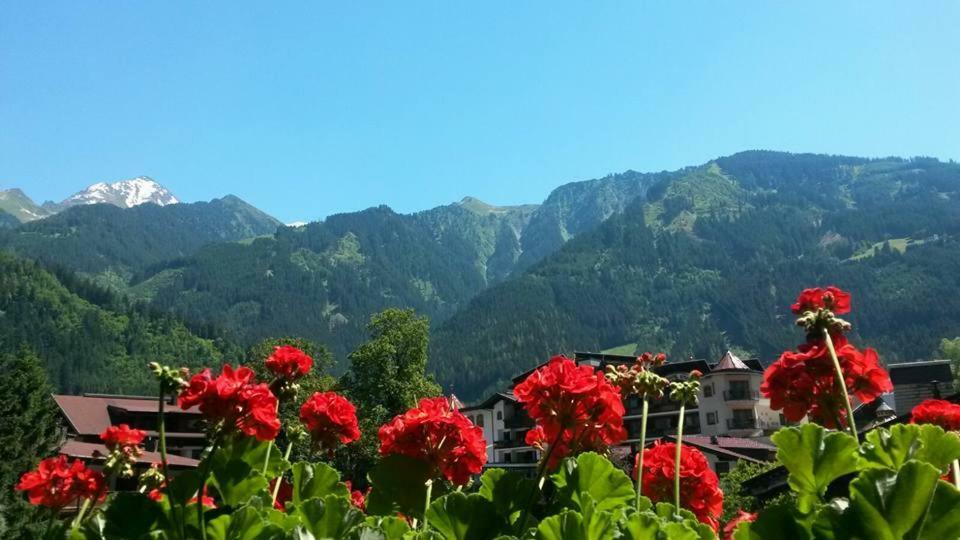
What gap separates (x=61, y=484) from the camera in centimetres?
469

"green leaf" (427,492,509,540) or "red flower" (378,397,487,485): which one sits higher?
"red flower" (378,397,487,485)

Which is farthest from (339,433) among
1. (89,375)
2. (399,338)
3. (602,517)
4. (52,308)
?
(52,308)

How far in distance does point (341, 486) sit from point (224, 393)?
762 millimetres

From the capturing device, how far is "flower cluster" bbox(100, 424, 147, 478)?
3975 millimetres

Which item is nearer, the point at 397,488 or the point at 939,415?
the point at 397,488

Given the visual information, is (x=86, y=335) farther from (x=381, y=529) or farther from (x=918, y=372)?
(x=381, y=529)

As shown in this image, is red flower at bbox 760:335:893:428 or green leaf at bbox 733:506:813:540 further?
red flower at bbox 760:335:893:428

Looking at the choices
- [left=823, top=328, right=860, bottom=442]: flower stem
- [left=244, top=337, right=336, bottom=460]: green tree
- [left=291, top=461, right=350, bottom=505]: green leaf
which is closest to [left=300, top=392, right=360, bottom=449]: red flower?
[left=291, top=461, right=350, bottom=505]: green leaf

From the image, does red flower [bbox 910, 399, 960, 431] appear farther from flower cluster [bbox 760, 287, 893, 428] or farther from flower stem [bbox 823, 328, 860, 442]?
flower stem [bbox 823, 328, 860, 442]

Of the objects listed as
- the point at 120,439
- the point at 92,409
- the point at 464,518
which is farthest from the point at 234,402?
the point at 92,409

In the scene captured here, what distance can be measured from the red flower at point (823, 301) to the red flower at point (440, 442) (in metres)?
1.61

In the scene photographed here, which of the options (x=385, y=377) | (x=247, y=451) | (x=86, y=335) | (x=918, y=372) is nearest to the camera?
(x=247, y=451)

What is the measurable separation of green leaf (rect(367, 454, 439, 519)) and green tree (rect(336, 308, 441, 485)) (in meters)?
40.1

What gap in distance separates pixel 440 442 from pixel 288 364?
107 centimetres
